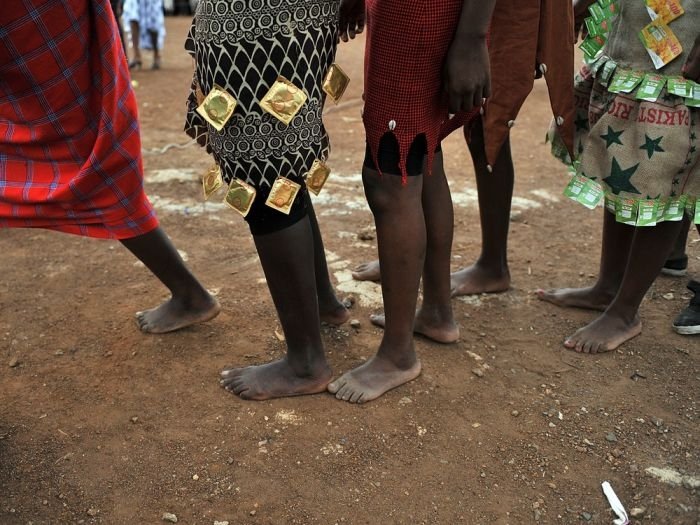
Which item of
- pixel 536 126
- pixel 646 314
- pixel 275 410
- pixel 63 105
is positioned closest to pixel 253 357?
pixel 275 410

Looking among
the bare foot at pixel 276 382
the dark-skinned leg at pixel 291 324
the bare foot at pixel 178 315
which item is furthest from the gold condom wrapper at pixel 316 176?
the bare foot at pixel 178 315

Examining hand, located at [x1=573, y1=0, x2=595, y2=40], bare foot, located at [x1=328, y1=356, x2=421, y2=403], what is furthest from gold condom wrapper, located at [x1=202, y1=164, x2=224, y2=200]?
hand, located at [x1=573, y1=0, x2=595, y2=40]

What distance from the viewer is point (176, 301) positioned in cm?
254

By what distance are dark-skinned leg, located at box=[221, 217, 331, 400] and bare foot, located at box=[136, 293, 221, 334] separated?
32 centimetres

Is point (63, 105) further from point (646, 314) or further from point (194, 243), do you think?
point (646, 314)

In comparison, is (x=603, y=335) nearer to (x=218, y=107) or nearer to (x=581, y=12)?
(x=581, y=12)

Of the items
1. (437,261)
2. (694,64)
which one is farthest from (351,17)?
(694,64)

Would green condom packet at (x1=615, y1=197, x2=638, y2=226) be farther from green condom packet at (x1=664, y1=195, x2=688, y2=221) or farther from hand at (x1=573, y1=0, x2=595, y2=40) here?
hand at (x1=573, y1=0, x2=595, y2=40)

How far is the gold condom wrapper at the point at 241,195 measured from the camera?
184 centimetres

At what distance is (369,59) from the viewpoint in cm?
185

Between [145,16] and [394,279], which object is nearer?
[394,279]

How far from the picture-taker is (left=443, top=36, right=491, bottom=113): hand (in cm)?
173

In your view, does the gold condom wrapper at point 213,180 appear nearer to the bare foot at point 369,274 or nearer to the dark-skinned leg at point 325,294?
the dark-skinned leg at point 325,294

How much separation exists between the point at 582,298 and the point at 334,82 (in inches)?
56.9
